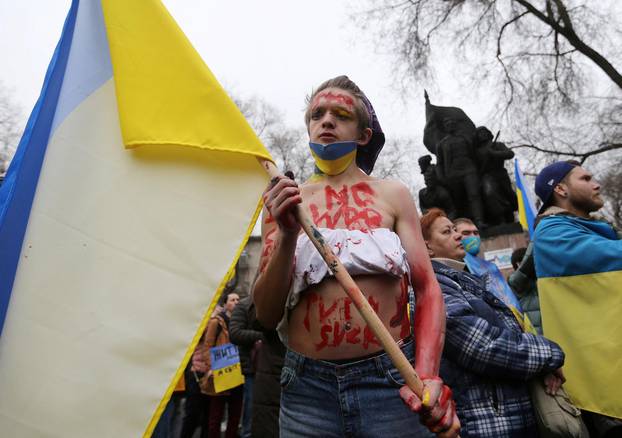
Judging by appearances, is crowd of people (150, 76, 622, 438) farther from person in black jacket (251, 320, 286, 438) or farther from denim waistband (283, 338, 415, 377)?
person in black jacket (251, 320, 286, 438)

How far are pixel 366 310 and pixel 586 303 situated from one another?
2.09 m

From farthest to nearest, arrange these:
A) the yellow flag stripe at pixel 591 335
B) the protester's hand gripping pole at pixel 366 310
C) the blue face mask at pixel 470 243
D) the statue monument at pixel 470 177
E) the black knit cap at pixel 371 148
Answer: the statue monument at pixel 470 177 < the blue face mask at pixel 470 243 < the yellow flag stripe at pixel 591 335 < the black knit cap at pixel 371 148 < the protester's hand gripping pole at pixel 366 310

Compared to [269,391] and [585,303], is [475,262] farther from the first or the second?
[269,391]

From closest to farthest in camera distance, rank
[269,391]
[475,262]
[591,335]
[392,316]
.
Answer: [392,316] → [591,335] → [269,391] → [475,262]

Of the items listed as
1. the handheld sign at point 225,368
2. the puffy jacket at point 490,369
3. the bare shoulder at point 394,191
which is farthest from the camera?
the handheld sign at point 225,368

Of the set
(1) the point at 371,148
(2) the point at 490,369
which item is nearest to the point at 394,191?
(1) the point at 371,148

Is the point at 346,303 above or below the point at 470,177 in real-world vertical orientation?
below

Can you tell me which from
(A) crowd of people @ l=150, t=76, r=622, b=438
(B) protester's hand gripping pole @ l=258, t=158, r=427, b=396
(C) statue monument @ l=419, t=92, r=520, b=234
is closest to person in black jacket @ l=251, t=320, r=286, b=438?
(A) crowd of people @ l=150, t=76, r=622, b=438

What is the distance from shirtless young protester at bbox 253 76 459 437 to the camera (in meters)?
1.54

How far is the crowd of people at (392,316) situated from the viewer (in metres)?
1.55

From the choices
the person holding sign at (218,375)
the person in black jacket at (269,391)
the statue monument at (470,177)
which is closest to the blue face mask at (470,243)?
the person in black jacket at (269,391)

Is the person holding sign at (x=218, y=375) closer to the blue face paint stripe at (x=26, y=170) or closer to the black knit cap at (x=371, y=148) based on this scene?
the blue face paint stripe at (x=26, y=170)

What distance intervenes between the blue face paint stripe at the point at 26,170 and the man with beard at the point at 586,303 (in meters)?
2.76

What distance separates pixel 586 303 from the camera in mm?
2871
